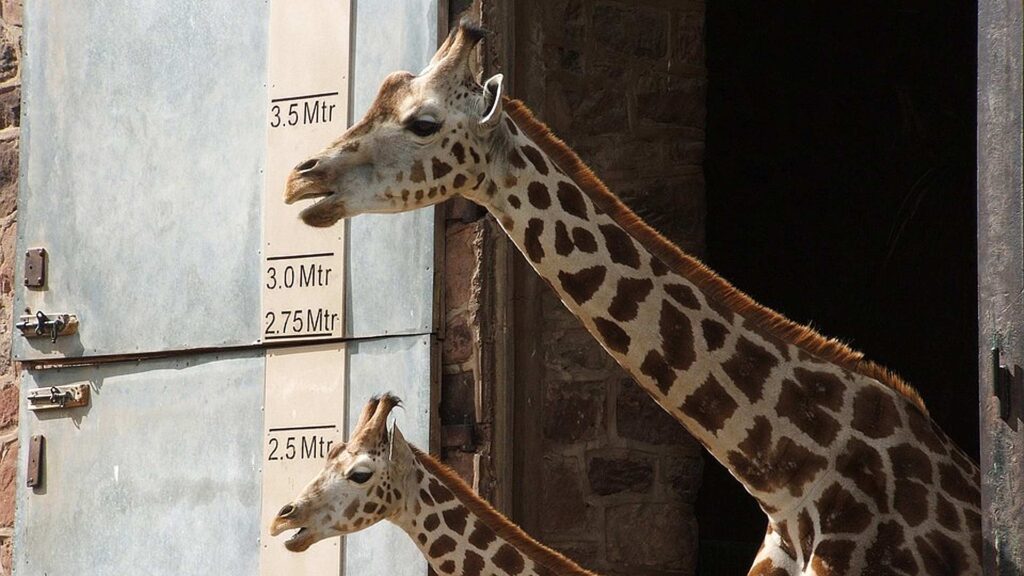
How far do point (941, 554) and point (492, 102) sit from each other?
164cm

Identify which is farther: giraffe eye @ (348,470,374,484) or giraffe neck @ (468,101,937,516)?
giraffe eye @ (348,470,374,484)

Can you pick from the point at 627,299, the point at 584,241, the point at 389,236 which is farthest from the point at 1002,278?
the point at 389,236

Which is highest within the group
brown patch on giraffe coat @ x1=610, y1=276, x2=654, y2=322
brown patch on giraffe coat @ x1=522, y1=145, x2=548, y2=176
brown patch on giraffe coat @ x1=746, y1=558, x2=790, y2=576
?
brown patch on giraffe coat @ x1=522, y1=145, x2=548, y2=176

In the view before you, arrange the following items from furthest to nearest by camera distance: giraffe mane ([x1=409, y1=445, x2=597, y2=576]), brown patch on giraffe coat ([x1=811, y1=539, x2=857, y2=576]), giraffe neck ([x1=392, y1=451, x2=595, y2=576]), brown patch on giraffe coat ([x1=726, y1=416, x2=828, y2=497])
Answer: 1. giraffe neck ([x1=392, y1=451, x2=595, y2=576])
2. giraffe mane ([x1=409, y1=445, x2=597, y2=576])
3. brown patch on giraffe coat ([x1=726, y1=416, x2=828, y2=497])
4. brown patch on giraffe coat ([x1=811, y1=539, x2=857, y2=576])

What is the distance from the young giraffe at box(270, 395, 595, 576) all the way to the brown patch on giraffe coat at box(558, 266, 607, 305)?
116 centimetres

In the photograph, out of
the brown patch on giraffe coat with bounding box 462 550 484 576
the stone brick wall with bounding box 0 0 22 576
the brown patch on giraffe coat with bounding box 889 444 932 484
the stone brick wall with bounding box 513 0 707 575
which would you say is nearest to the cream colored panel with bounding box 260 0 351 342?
the stone brick wall with bounding box 513 0 707 575

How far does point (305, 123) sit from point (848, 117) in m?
2.94

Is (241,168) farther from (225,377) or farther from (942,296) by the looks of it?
(942,296)

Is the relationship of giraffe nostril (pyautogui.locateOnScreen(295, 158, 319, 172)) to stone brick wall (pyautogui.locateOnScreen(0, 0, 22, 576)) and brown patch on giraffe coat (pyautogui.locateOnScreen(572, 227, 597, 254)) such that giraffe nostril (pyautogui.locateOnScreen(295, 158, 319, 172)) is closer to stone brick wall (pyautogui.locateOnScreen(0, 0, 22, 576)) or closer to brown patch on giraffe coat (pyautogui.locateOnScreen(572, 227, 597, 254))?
brown patch on giraffe coat (pyautogui.locateOnScreen(572, 227, 597, 254))

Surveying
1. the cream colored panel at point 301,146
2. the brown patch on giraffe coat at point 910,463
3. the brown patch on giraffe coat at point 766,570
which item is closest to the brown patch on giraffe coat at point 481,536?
the cream colored panel at point 301,146

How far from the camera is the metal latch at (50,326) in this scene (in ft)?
24.1

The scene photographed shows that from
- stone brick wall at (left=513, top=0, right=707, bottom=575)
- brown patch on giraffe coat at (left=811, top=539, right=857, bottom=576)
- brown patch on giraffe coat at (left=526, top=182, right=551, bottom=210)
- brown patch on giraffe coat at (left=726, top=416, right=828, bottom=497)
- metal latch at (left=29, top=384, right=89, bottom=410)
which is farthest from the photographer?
metal latch at (left=29, top=384, right=89, bottom=410)

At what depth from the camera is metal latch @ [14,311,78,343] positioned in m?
7.34

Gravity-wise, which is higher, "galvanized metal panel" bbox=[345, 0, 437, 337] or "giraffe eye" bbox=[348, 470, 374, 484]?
"galvanized metal panel" bbox=[345, 0, 437, 337]
